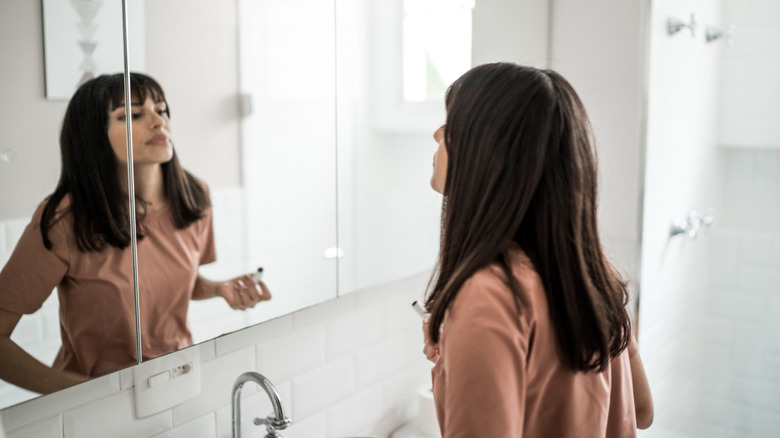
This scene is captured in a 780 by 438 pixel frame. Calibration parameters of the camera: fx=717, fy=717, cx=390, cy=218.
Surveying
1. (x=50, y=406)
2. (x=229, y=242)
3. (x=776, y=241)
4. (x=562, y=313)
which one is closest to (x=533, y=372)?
(x=562, y=313)

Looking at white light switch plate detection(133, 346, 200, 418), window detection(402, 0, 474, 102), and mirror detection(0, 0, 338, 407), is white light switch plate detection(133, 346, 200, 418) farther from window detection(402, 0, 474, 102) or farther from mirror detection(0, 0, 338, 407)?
window detection(402, 0, 474, 102)

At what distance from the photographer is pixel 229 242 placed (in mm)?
1117

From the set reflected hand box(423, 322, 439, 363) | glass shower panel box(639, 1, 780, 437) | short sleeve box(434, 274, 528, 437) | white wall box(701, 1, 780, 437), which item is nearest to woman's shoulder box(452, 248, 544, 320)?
short sleeve box(434, 274, 528, 437)

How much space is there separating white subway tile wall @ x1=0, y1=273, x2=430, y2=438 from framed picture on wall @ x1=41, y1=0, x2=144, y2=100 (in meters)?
0.44

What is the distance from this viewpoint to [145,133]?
3.22 ft

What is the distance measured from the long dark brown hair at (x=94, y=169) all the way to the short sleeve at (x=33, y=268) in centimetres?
1

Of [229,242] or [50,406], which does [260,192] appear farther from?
[50,406]

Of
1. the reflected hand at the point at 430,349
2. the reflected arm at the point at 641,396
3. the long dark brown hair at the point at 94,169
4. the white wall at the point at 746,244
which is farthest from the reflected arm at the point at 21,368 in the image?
the white wall at the point at 746,244

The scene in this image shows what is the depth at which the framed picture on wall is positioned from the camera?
2.86 ft

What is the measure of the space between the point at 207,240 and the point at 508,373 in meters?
0.52

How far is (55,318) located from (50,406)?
6.2 inches

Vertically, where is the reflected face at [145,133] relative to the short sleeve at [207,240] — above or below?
above

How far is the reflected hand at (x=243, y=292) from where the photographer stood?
1.12m

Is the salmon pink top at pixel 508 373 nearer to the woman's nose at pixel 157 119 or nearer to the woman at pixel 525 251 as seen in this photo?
the woman at pixel 525 251
